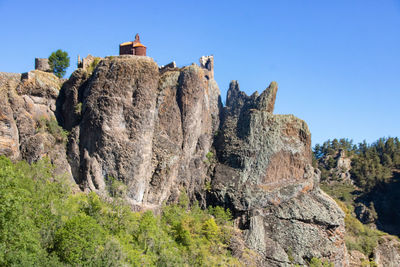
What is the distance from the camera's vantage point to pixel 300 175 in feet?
200

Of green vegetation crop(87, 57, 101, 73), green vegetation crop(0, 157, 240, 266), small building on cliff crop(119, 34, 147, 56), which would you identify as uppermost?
small building on cliff crop(119, 34, 147, 56)

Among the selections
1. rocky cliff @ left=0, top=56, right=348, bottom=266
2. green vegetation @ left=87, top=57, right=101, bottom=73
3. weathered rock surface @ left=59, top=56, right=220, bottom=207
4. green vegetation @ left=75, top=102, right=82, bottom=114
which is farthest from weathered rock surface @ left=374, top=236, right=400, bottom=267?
green vegetation @ left=87, top=57, right=101, bottom=73

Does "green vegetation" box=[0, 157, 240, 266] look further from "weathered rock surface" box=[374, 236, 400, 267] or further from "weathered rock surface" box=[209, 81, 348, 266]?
"weathered rock surface" box=[374, 236, 400, 267]

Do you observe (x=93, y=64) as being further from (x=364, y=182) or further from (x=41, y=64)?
(x=364, y=182)

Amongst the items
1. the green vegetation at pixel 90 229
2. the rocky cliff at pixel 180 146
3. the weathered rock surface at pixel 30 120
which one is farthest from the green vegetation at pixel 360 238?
the weathered rock surface at pixel 30 120

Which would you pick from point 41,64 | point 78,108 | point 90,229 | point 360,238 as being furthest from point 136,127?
point 360,238

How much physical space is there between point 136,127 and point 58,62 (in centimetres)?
1651

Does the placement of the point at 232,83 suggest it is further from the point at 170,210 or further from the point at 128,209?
the point at 128,209

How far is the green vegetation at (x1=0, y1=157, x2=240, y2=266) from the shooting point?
102ft

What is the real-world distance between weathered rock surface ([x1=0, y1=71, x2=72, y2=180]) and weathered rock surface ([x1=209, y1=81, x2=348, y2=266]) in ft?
68.3

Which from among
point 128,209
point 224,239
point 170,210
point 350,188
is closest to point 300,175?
point 224,239

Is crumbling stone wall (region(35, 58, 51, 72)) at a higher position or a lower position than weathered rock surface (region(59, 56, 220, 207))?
higher

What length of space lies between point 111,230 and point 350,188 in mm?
69507

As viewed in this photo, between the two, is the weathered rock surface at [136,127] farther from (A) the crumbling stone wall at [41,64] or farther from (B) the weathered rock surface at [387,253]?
(B) the weathered rock surface at [387,253]
